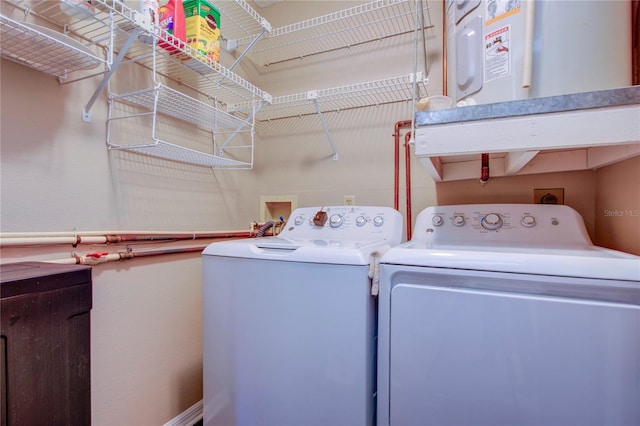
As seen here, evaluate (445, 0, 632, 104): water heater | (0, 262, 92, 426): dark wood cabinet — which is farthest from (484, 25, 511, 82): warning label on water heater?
(0, 262, 92, 426): dark wood cabinet

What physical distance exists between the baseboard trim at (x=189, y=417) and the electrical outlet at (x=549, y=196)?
1884 millimetres

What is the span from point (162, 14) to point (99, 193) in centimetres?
73

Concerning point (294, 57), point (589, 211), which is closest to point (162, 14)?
point (294, 57)

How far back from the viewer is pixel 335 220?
1.43 meters

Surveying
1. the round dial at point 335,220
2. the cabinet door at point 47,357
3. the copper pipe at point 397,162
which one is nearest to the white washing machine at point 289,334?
the round dial at point 335,220

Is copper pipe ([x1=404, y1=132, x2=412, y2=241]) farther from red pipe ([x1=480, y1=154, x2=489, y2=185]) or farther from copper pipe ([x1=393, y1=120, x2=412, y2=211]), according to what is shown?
red pipe ([x1=480, y1=154, x2=489, y2=185])

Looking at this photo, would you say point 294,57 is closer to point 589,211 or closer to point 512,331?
point 589,211

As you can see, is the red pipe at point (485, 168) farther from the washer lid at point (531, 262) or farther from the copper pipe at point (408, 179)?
the washer lid at point (531, 262)

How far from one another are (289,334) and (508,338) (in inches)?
24.0

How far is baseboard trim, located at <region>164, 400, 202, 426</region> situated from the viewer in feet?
4.76

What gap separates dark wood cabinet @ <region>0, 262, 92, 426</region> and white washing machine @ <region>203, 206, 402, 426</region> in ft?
1.28

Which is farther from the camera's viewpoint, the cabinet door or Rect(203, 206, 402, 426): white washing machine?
Rect(203, 206, 402, 426): white washing machine

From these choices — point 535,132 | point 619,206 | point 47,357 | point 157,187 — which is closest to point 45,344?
point 47,357

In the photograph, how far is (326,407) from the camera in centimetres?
95
